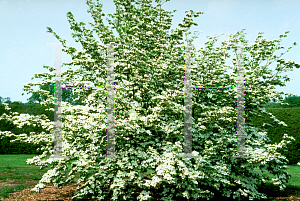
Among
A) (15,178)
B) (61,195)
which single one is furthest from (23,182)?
(61,195)

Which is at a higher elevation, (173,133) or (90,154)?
(173,133)

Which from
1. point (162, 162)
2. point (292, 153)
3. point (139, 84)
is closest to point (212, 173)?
point (162, 162)

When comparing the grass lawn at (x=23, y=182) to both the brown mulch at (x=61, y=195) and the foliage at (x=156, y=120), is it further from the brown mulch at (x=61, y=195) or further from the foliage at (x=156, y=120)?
the foliage at (x=156, y=120)

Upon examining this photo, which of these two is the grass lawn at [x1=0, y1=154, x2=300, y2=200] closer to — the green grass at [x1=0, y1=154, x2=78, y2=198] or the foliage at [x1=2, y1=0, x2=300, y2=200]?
the green grass at [x1=0, y1=154, x2=78, y2=198]

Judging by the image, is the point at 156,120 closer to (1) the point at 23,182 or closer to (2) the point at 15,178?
(1) the point at 23,182

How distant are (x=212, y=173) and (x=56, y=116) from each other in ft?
12.4

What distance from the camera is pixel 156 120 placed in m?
5.23

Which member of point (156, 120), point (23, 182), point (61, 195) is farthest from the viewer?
point (23, 182)

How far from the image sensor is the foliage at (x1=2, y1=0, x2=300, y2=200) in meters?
5.02

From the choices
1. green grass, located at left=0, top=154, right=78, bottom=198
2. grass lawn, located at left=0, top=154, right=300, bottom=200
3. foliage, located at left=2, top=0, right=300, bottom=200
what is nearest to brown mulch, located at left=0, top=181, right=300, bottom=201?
grass lawn, located at left=0, top=154, right=300, bottom=200

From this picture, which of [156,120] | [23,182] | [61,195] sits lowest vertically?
[61,195]

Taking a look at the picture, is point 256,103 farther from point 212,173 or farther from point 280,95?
point 212,173

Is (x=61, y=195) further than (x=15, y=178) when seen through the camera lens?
No

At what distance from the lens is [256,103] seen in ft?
20.3
